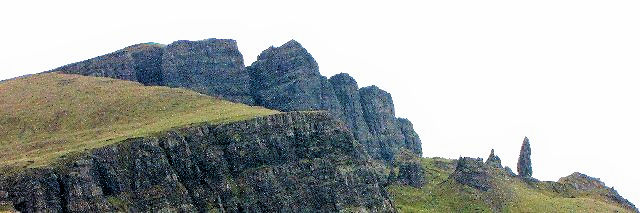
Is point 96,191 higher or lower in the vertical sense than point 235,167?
lower

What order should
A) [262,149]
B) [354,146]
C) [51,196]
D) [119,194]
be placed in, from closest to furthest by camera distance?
[51,196] < [119,194] < [262,149] < [354,146]

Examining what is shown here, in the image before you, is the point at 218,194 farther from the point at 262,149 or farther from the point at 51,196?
the point at 51,196

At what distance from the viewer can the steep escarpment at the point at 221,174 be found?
150 meters

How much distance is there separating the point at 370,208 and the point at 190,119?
53213 mm

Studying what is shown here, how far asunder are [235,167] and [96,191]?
36837 millimetres

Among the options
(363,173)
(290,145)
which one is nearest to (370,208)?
(363,173)

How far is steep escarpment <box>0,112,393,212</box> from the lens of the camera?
150 meters

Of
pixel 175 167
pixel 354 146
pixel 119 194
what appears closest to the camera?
pixel 119 194

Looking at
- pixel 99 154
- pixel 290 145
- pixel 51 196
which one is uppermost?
pixel 290 145

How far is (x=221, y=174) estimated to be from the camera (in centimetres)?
17425

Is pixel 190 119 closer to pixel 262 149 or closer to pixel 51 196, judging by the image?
pixel 262 149

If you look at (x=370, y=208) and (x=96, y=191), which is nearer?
(x=96, y=191)

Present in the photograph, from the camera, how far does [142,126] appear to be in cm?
18800

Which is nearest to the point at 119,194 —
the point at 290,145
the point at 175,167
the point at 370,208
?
the point at 175,167
